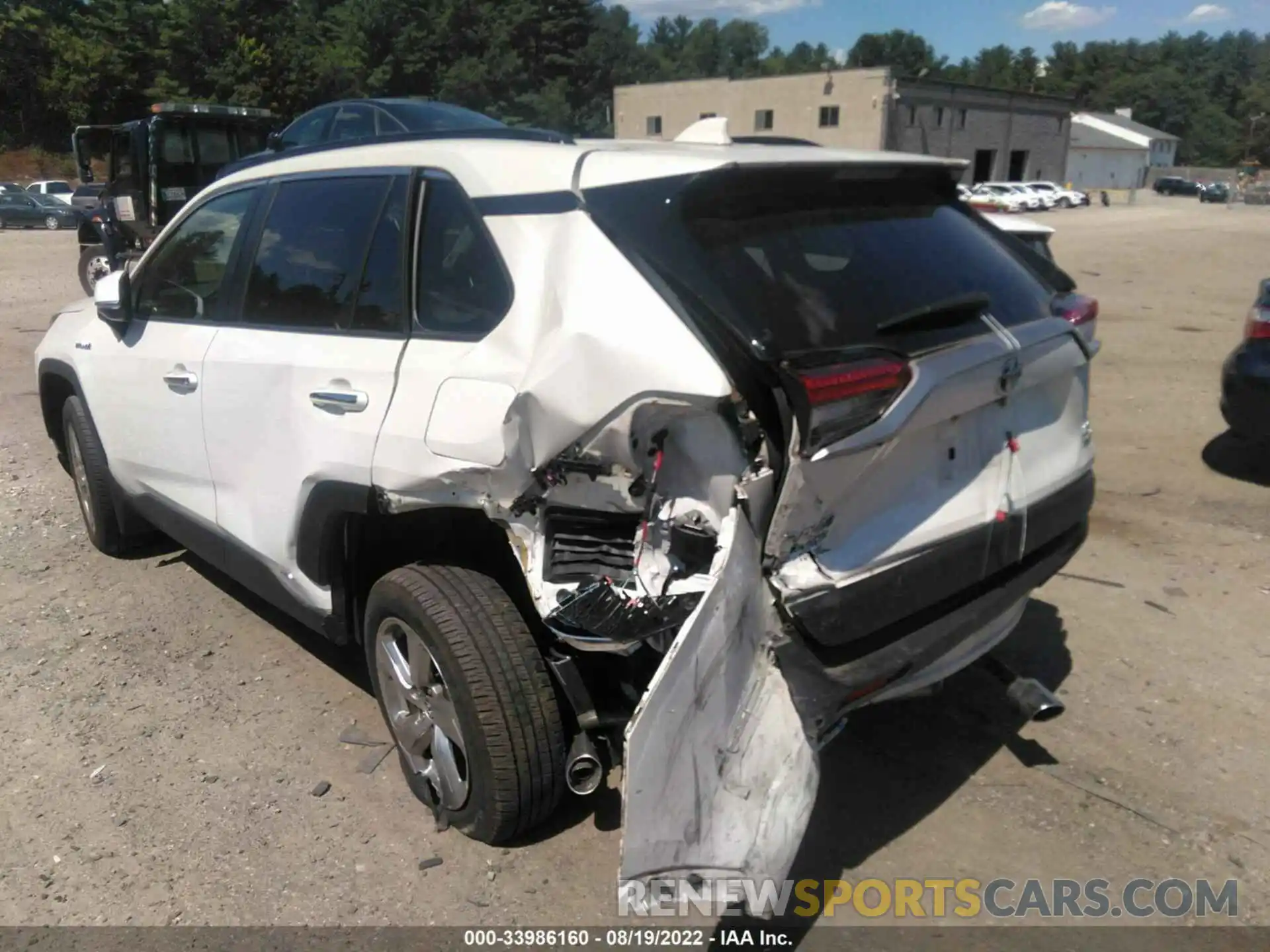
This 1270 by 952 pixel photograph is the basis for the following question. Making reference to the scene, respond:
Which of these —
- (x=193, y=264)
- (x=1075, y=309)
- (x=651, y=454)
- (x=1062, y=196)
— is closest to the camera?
(x=651, y=454)

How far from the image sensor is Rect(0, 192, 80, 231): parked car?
103 ft

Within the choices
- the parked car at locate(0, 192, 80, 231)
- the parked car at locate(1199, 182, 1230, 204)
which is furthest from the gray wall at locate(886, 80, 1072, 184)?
the parked car at locate(0, 192, 80, 231)

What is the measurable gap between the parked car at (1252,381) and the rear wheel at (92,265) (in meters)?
13.6

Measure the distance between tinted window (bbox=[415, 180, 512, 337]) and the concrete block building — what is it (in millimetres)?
51988

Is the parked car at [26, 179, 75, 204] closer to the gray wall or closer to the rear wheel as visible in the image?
the rear wheel

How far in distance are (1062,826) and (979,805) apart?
0.23 meters

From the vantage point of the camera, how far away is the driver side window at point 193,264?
3.87 meters

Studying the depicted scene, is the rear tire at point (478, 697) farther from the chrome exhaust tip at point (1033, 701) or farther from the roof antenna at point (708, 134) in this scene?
the roof antenna at point (708, 134)

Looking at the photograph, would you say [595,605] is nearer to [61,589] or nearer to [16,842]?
[16,842]

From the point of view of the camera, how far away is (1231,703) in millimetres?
3684

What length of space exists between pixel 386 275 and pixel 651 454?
1181 mm

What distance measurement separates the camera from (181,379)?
3.89 m

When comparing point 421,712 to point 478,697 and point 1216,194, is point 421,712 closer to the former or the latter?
point 478,697

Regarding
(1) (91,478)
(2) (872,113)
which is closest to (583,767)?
(1) (91,478)
